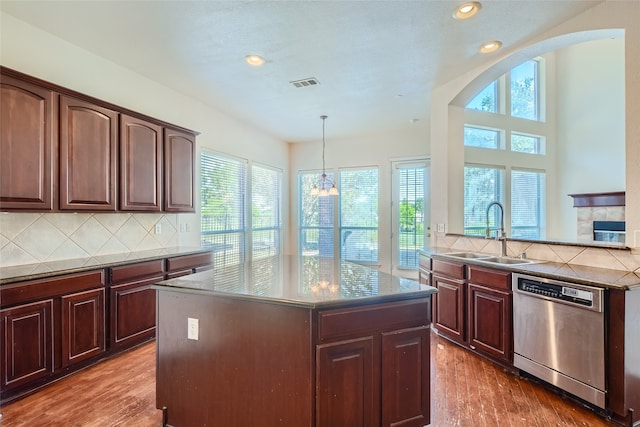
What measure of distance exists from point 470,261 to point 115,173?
11.0ft

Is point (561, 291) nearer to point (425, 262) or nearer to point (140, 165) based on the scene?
point (425, 262)

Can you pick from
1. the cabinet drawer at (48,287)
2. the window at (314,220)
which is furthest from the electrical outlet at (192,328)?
the window at (314,220)

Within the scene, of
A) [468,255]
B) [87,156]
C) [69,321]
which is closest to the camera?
[69,321]

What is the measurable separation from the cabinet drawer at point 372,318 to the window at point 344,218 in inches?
169

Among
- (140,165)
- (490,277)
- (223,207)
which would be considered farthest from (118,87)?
(490,277)

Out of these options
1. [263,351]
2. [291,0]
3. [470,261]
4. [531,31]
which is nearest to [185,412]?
[263,351]

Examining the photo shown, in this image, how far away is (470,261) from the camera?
9.62 ft

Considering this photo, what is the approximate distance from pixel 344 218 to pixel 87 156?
4.43 meters

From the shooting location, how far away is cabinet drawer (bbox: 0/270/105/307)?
6.89 ft

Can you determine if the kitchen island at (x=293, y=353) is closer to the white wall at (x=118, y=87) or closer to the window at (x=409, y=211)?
the white wall at (x=118, y=87)

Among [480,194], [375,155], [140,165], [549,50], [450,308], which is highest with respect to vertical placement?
[549,50]

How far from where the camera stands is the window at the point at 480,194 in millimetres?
5250

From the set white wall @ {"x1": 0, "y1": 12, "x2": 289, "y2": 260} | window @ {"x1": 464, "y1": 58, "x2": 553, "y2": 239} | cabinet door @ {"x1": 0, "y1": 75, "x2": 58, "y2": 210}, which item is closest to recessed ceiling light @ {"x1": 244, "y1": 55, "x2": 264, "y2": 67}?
white wall @ {"x1": 0, "y1": 12, "x2": 289, "y2": 260}

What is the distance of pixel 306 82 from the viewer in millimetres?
3676
